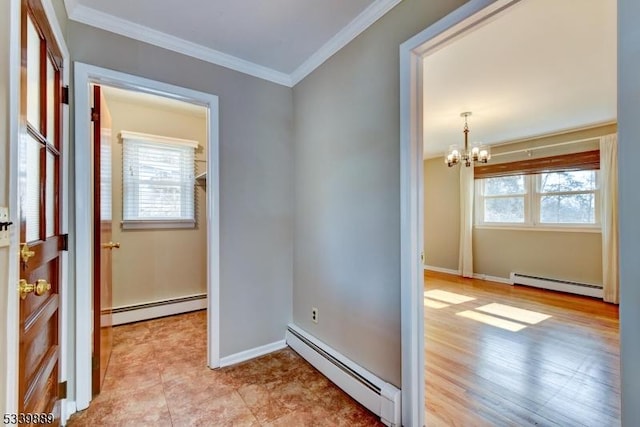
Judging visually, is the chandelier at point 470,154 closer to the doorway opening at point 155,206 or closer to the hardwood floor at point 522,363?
the hardwood floor at point 522,363

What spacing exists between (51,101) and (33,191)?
572 millimetres

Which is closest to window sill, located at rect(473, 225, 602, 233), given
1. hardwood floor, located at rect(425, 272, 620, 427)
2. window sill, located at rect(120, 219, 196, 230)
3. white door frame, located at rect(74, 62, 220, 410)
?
hardwood floor, located at rect(425, 272, 620, 427)

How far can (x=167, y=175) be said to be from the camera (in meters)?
3.46

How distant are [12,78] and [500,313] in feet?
14.6

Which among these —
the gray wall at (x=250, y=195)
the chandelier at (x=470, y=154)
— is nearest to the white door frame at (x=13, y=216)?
the gray wall at (x=250, y=195)

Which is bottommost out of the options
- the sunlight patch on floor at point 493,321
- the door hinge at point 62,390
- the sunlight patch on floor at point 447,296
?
the sunlight patch on floor at point 447,296

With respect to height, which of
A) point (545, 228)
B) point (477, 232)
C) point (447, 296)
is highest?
point (545, 228)

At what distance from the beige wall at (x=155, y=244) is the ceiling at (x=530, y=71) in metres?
2.91

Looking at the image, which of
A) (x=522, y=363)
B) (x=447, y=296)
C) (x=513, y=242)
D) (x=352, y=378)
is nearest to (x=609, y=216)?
(x=513, y=242)

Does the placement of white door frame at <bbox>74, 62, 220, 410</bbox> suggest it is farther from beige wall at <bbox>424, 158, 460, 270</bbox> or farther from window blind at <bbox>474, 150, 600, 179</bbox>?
beige wall at <bbox>424, 158, 460, 270</bbox>

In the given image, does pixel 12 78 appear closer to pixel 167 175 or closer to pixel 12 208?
pixel 12 208

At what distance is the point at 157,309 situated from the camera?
334 centimetres

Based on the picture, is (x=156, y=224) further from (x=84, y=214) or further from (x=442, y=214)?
(x=442, y=214)

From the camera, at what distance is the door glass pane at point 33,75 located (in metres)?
1.14
